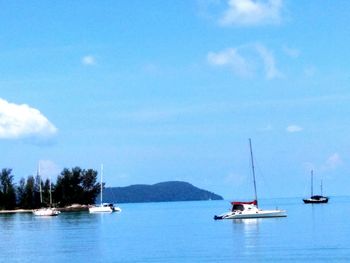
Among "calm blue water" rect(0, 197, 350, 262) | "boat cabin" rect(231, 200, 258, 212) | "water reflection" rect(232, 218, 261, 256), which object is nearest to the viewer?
"calm blue water" rect(0, 197, 350, 262)

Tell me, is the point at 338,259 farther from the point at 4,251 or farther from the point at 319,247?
the point at 4,251

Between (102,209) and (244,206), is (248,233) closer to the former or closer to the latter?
(244,206)

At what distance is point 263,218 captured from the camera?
117 meters

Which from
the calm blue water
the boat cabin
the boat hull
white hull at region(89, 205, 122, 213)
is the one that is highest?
the boat cabin

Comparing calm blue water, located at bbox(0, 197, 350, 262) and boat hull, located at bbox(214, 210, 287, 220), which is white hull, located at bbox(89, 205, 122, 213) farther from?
calm blue water, located at bbox(0, 197, 350, 262)

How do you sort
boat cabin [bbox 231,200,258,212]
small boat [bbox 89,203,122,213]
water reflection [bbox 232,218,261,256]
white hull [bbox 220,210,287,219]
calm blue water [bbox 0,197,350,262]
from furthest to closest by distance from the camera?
1. small boat [bbox 89,203,122,213]
2. boat cabin [bbox 231,200,258,212]
3. white hull [bbox 220,210,287,219]
4. water reflection [bbox 232,218,261,256]
5. calm blue water [bbox 0,197,350,262]

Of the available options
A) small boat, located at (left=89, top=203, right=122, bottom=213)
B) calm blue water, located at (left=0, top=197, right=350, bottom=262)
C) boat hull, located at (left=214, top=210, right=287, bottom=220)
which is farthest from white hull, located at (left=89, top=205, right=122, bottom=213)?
calm blue water, located at (left=0, top=197, right=350, bottom=262)

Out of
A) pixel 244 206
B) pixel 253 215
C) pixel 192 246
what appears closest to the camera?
pixel 192 246

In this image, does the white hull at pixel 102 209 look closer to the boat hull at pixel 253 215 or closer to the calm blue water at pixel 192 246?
the boat hull at pixel 253 215

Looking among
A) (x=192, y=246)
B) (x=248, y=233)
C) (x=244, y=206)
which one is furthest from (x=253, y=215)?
(x=192, y=246)

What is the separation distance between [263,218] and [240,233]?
31.0m

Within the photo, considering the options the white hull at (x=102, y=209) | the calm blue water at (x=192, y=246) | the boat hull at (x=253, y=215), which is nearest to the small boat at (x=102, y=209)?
the white hull at (x=102, y=209)

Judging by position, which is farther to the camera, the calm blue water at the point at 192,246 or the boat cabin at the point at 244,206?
the boat cabin at the point at 244,206

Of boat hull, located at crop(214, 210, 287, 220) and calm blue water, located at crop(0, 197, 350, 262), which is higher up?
boat hull, located at crop(214, 210, 287, 220)
